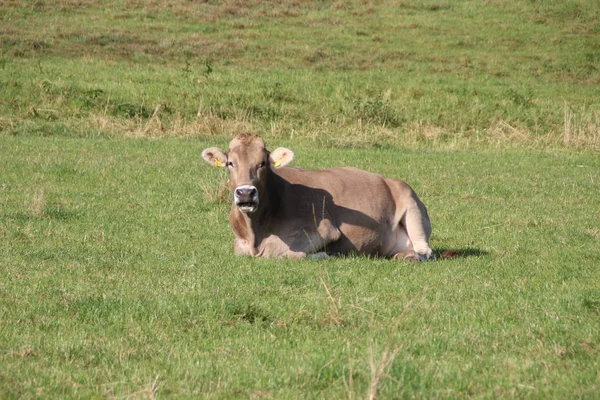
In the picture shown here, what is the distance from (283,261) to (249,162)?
1277 mm

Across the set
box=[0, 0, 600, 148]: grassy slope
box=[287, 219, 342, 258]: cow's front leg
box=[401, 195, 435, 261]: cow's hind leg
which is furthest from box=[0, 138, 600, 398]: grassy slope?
box=[0, 0, 600, 148]: grassy slope

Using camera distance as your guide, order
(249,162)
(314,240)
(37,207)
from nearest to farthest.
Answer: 1. (249,162)
2. (314,240)
3. (37,207)

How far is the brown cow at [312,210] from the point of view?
1080cm

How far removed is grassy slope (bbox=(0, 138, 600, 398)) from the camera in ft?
19.9

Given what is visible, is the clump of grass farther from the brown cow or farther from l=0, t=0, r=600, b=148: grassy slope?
l=0, t=0, r=600, b=148: grassy slope

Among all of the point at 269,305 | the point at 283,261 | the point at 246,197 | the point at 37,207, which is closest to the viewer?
the point at 269,305

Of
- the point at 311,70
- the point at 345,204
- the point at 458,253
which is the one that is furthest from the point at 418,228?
the point at 311,70

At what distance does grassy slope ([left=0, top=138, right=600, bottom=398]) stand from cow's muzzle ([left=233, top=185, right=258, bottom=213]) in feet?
2.33

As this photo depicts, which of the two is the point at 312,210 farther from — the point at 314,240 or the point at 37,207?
the point at 37,207

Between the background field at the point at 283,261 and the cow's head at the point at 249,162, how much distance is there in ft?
2.70

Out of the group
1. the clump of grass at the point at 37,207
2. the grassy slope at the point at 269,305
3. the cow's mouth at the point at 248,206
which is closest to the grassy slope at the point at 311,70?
the grassy slope at the point at 269,305

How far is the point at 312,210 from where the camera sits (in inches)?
442

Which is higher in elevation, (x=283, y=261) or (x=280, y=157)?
(x=280, y=157)

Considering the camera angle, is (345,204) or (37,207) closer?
(345,204)
